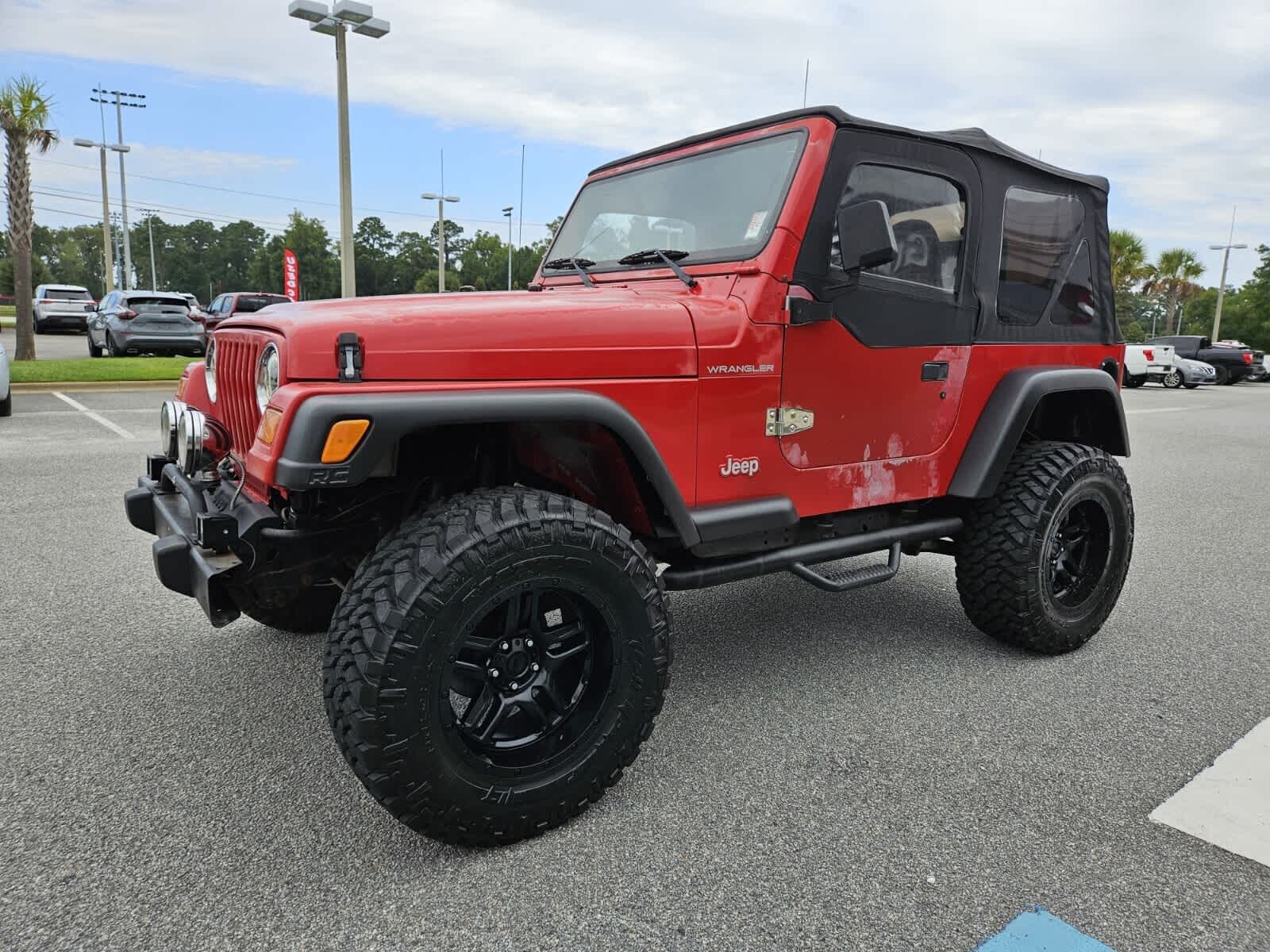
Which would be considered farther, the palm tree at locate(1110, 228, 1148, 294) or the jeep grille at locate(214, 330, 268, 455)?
the palm tree at locate(1110, 228, 1148, 294)

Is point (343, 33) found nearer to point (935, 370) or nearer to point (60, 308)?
point (935, 370)

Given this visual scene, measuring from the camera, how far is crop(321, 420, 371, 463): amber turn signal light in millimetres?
1972

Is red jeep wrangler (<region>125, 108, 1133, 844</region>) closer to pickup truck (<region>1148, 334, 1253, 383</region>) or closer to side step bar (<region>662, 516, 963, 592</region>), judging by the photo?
side step bar (<region>662, 516, 963, 592</region>)

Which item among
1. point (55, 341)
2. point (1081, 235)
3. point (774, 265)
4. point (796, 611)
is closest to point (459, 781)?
point (774, 265)

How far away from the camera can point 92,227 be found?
113 m

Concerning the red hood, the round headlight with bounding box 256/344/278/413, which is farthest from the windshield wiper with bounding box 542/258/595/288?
the round headlight with bounding box 256/344/278/413

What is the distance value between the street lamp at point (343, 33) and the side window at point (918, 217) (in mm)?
13703

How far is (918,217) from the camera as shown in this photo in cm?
305

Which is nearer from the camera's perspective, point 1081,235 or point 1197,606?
point 1081,235

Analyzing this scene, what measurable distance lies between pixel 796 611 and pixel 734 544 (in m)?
1.40

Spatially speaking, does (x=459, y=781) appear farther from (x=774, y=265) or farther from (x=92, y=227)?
(x=92, y=227)

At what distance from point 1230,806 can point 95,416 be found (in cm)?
1056

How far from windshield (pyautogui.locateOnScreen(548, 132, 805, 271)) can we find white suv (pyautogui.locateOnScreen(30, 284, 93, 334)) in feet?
98.0

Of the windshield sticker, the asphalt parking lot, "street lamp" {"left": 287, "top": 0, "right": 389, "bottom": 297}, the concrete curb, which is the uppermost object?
"street lamp" {"left": 287, "top": 0, "right": 389, "bottom": 297}
